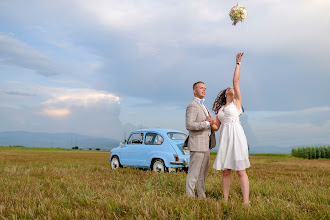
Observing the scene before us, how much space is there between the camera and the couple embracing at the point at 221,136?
215 inches

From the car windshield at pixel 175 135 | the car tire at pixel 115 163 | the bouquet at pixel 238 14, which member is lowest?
the car tire at pixel 115 163

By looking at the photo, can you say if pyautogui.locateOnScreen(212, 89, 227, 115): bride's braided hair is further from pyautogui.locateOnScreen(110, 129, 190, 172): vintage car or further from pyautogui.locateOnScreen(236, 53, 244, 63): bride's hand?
pyautogui.locateOnScreen(110, 129, 190, 172): vintage car

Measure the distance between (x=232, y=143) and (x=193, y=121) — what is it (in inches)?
37.3

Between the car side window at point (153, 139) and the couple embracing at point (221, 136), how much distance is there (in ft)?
19.0

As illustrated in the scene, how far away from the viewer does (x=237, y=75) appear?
18.0 feet

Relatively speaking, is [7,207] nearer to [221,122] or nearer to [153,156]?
[221,122]

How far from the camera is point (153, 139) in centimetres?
1234

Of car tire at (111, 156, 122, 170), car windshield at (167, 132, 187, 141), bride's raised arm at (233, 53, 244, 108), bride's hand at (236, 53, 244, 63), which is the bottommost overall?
car tire at (111, 156, 122, 170)

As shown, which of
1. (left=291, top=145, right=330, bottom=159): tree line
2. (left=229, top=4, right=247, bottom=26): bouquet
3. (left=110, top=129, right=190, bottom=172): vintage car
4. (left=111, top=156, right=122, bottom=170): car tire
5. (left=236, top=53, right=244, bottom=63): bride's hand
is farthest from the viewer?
(left=291, top=145, right=330, bottom=159): tree line

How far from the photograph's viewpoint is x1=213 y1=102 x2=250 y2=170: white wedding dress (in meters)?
5.40

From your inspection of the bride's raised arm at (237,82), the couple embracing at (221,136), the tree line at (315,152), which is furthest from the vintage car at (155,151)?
the tree line at (315,152)

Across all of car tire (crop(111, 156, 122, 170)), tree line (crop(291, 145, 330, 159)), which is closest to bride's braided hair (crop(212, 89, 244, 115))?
car tire (crop(111, 156, 122, 170))

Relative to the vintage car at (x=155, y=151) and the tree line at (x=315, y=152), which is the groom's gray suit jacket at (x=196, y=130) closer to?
the vintage car at (x=155, y=151)

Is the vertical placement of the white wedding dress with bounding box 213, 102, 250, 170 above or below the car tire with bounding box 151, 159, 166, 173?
above
